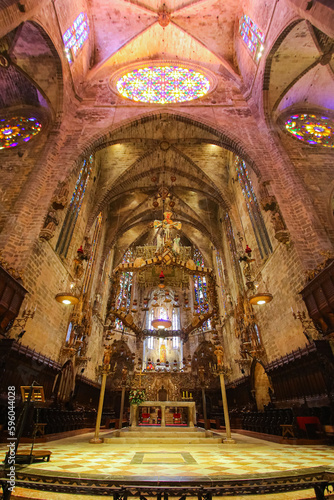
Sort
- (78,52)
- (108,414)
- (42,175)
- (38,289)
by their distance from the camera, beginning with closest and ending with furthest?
(38,289), (42,175), (78,52), (108,414)

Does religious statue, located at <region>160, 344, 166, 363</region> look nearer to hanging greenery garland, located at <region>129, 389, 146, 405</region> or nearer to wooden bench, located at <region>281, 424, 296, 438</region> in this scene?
hanging greenery garland, located at <region>129, 389, 146, 405</region>

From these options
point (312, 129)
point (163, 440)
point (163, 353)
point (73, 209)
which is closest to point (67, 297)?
point (163, 440)

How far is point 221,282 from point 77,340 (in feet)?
38.6

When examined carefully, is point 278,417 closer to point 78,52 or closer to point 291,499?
point 291,499

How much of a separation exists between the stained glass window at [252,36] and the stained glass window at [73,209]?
1090 cm

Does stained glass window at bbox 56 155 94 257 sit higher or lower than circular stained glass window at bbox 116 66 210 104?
lower

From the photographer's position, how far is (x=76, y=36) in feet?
47.8

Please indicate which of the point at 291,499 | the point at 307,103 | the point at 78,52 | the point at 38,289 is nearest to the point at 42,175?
the point at 38,289

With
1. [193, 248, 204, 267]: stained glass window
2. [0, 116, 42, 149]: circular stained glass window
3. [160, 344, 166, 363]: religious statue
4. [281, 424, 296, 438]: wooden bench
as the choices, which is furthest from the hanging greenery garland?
[193, 248, 204, 267]: stained glass window

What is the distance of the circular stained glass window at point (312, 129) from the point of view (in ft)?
43.9

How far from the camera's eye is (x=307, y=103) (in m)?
14.7

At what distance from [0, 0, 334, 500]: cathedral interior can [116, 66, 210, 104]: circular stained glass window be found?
0.13m

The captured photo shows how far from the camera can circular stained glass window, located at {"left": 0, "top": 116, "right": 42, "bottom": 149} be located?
512 inches

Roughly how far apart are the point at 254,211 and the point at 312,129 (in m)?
5.28
